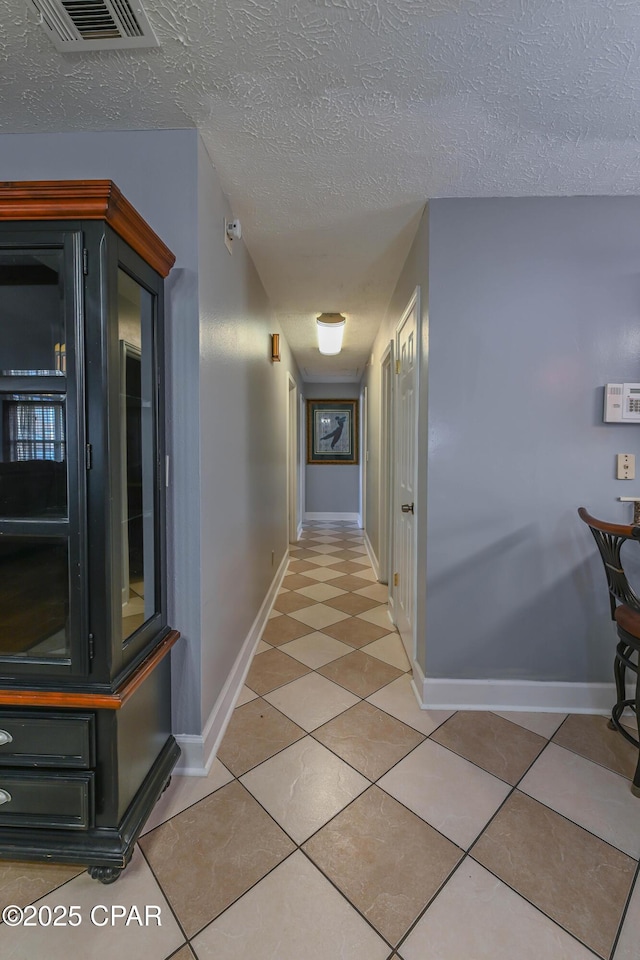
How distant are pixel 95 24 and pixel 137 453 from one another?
44.5 inches

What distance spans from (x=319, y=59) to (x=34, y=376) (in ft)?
3.94

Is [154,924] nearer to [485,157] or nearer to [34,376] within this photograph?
[34,376]

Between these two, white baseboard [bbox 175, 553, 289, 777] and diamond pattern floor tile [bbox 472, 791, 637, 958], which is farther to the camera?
white baseboard [bbox 175, 553, 289, 777]

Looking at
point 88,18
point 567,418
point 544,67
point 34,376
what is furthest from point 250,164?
point 567,418

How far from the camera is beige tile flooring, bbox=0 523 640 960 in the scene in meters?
0.98

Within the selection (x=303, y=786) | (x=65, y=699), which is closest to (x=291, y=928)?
(x=303, y=786)

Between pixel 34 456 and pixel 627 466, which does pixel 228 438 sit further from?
pixel 627 466

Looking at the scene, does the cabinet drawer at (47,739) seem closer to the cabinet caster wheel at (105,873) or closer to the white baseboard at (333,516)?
the cabinet caster wheel at (105,873)

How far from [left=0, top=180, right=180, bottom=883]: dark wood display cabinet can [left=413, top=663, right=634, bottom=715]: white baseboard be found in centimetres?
131

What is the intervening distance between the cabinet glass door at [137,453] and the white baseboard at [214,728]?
569 millimetres

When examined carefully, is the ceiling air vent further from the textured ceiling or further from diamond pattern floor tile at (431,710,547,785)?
diamond pattern floor tile at (431,710,547,785)

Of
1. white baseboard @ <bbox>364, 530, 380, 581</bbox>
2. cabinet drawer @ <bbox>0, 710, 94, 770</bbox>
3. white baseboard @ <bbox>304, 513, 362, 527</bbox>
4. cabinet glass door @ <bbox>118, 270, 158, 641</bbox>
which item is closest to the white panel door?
white baseboard @ <bbox>364, 530, 380, 581</bbox>

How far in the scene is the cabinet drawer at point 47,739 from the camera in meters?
1.08

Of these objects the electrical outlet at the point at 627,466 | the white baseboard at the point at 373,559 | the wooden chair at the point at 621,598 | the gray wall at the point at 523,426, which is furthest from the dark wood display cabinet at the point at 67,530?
the white baseboard at the point at 373,559
